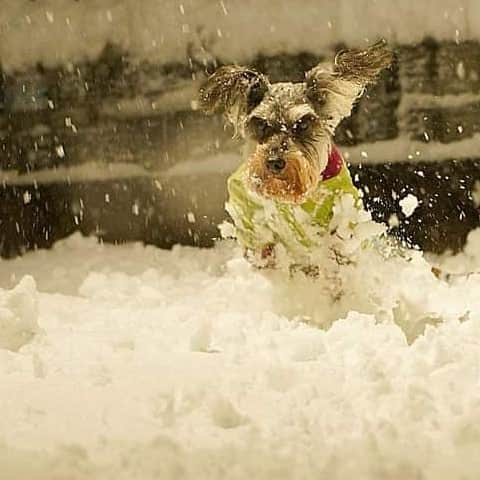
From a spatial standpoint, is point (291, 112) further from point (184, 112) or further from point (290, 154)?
point (184, 112)

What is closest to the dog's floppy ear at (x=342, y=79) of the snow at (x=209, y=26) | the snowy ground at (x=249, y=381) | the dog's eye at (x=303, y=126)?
the dog's eye at (x=303, y=126)

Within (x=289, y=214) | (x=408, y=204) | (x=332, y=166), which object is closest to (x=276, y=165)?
(x=289, y=214)

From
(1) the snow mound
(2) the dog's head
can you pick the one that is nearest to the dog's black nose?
(2) the dog's head

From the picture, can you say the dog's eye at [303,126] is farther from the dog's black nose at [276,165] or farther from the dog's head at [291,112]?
the dog's black nose at [276,165]

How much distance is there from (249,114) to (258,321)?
1.35 meters

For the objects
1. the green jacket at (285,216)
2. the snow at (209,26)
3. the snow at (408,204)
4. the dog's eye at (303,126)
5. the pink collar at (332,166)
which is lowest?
the snow at (408,204)

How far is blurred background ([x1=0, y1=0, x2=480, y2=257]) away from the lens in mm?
8039

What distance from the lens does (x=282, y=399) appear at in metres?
3.94

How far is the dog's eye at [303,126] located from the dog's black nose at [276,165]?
11.4 inches

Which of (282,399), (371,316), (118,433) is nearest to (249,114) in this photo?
(371,316)

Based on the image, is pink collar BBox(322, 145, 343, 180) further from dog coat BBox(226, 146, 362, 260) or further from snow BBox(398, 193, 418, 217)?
snow BBox(398, 193, 418, 217)

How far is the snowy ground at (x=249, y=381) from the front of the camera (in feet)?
10.9

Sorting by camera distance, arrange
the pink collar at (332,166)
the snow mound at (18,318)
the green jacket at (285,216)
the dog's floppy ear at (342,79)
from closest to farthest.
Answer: the snow mound at (18,318) < the green jacket at (285,216) < the pink collar at (332,166) < the dog's floppy ear at (342,79)

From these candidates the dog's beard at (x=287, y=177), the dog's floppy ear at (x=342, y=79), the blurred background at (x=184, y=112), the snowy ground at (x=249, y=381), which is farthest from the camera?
the blurred background at (x=184, y=112)
